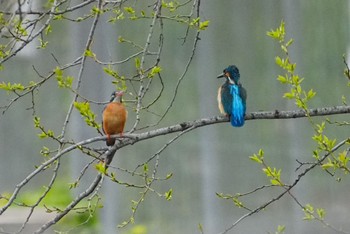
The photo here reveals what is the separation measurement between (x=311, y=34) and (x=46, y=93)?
4.39 m

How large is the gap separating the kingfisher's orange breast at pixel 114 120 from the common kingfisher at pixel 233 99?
535mm

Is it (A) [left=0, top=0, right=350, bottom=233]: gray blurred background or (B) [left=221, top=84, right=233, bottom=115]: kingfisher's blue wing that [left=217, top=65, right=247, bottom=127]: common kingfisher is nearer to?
(B) [left=221, top=84, right=233, bottom=115]: kingfisher's blue wing

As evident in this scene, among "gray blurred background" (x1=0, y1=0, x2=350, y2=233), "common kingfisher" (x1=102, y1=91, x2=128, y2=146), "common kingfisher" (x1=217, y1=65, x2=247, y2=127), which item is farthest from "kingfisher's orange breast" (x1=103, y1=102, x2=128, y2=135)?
"gray blurred background" (x1=0, y1=0, x2=350, y2=233)

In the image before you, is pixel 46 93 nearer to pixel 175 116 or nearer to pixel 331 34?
pixel 175 116

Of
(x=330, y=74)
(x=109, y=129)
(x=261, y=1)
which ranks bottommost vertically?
(x=109, y=129)

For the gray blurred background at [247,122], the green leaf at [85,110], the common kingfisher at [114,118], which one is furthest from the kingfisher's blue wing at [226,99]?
the gray blurred background at [247,122]

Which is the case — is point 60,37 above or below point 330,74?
above

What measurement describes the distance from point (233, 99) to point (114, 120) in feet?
2.27

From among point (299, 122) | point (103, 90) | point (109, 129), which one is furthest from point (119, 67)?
point (109, 129)

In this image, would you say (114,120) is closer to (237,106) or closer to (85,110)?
(237,106)

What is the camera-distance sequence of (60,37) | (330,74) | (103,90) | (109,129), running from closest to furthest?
(109,129), (330,74), (103,90), (60,37)

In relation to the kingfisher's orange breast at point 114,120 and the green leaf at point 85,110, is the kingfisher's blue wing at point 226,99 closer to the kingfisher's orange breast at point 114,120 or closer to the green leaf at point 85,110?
the kingfisher's orange breast at point 114,120

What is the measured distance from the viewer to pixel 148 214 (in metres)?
8.63

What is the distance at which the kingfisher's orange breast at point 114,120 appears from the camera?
18.0 feet
